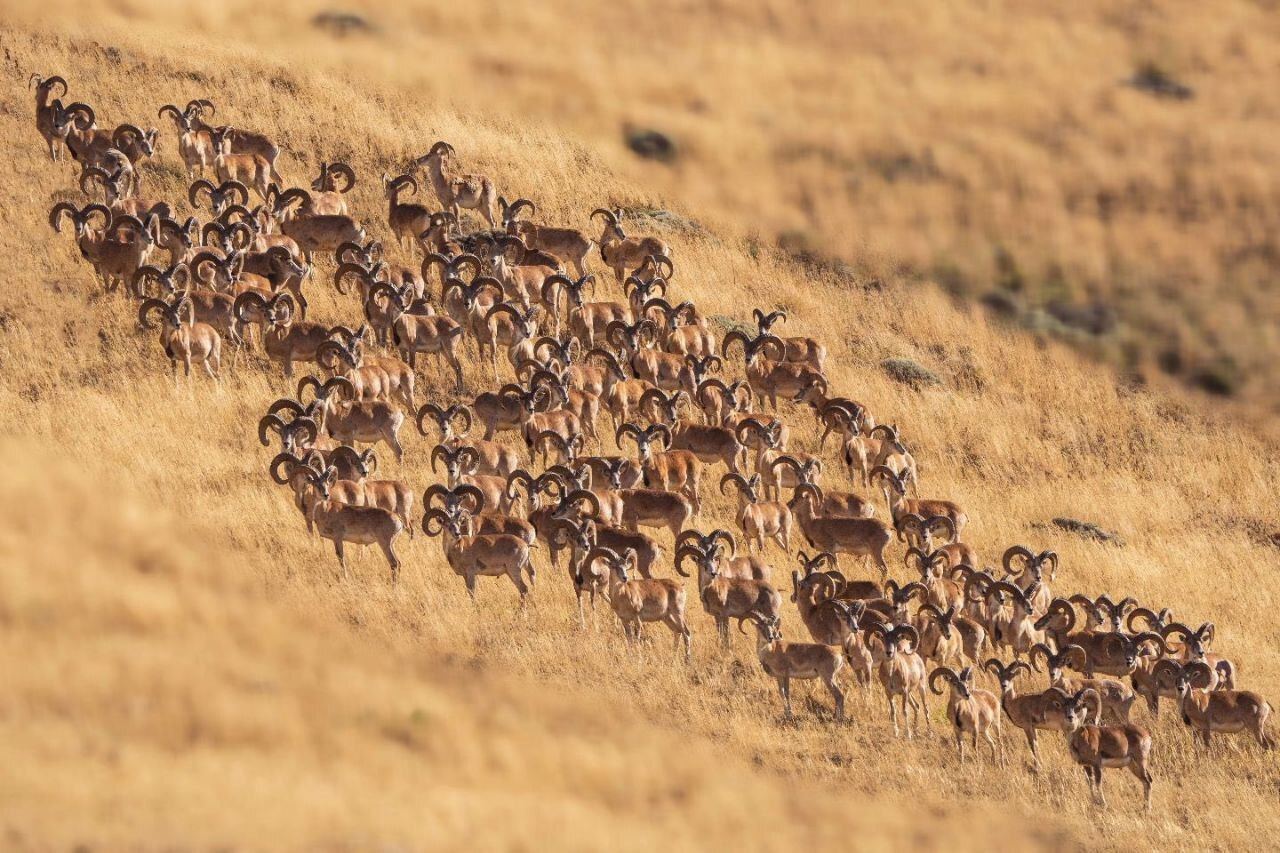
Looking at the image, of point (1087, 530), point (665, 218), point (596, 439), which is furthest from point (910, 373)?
point (596, 439)

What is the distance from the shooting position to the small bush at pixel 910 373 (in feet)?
119

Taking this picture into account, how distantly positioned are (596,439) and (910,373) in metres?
9.05

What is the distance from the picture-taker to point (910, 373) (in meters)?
36.4

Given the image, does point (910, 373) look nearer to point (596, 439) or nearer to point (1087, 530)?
point (1087, 530)

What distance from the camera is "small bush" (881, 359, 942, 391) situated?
36.2m

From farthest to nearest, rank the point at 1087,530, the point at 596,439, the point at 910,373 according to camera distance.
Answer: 1. the point at 910,373
2. the point at 1087,530
3. the point at 596,439

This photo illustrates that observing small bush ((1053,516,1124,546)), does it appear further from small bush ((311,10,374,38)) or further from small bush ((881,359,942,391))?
small bush ((311,10,374,38))

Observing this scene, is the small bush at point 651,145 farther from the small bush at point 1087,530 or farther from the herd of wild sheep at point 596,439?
the small bush at point 1087,530

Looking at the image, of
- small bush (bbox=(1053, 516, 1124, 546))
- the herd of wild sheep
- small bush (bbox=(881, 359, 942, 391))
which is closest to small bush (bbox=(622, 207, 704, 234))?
the herd of wild sheep

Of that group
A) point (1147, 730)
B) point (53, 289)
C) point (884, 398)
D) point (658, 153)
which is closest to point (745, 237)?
point (658, 153)

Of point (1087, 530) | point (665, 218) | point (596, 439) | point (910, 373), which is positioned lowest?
point (1087, 530)

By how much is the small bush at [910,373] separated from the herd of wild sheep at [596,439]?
255 cm

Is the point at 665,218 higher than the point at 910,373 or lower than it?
higher

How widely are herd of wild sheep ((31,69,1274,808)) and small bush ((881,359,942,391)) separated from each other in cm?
255
